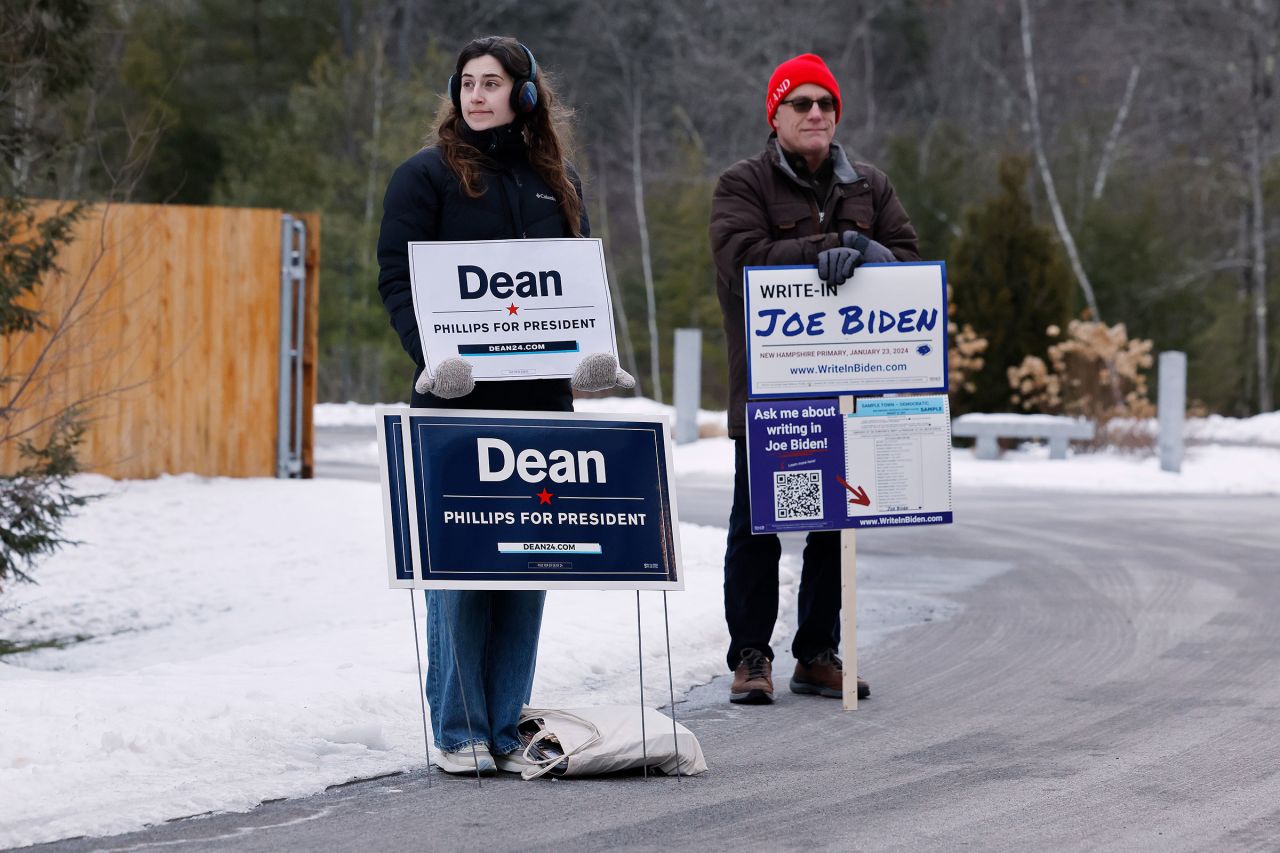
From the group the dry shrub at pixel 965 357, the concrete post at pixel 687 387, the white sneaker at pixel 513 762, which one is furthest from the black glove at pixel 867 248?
the dry shrub at pixel 965 357

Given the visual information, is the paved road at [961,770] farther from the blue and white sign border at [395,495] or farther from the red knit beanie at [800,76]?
the red knit beanie at [800,76]

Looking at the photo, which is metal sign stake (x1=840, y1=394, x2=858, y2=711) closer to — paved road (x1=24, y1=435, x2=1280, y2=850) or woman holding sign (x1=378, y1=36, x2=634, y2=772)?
paved road (x1=24, y1=435, x2=1280, y2=850)

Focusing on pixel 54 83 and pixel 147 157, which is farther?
pixel 54 83

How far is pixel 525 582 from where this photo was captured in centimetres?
530

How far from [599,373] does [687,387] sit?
18.4 metres

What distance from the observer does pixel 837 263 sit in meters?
6.60

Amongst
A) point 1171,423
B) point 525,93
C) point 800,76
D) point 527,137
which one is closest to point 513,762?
point 527,137

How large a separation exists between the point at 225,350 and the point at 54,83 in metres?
3.43

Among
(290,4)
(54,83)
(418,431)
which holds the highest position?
(290,4)

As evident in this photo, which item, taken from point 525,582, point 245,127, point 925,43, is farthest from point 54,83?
point 925,43

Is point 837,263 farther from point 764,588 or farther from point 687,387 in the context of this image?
point 687,387

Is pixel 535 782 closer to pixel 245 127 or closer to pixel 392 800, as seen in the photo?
pixel 392 800

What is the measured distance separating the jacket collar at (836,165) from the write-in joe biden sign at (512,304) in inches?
66.5

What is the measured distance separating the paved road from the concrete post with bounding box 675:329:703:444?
549 inches
